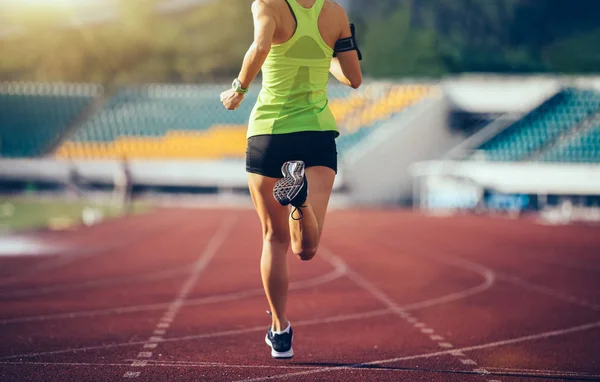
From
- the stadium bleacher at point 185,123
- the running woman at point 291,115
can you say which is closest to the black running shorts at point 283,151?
the running woman at point 291,115

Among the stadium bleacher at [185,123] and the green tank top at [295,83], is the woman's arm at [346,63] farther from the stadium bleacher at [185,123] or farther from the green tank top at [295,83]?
the stadium bleacher at [185,123]

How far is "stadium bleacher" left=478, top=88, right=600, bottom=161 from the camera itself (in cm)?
3638

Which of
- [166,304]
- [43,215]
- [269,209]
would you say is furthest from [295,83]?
[43,215]

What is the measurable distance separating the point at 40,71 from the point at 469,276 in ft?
192

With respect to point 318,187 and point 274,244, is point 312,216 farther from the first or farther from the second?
point 274,244

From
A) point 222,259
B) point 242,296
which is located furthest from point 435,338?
point 222,259

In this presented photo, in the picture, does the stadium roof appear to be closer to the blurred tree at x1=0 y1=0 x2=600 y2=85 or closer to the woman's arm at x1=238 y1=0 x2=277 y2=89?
the blurred tree at x1=0 y1=0 x2=600 y2=85

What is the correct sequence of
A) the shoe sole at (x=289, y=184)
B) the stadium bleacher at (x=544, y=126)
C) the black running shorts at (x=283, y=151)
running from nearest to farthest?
1. the shoe sole at (x=289, y=184)
2. the black running shorts at (x=283, y=151)
3. the stadium bleacher at (x=544, y=126)

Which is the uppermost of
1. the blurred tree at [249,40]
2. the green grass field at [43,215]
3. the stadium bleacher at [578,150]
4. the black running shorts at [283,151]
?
the blurred tree at [249,40]

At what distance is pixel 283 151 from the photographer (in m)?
4.87

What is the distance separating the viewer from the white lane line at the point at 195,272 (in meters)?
6.93

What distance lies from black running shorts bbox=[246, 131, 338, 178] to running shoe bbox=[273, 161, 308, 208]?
200 mm

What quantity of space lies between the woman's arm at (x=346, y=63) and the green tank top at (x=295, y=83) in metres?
0.16

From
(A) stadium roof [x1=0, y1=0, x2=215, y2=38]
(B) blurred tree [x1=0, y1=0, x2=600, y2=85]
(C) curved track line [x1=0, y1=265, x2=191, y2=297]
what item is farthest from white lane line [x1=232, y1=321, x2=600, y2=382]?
(A) stadium roof [x1=0, y1=0, x2=215, y2=38]
